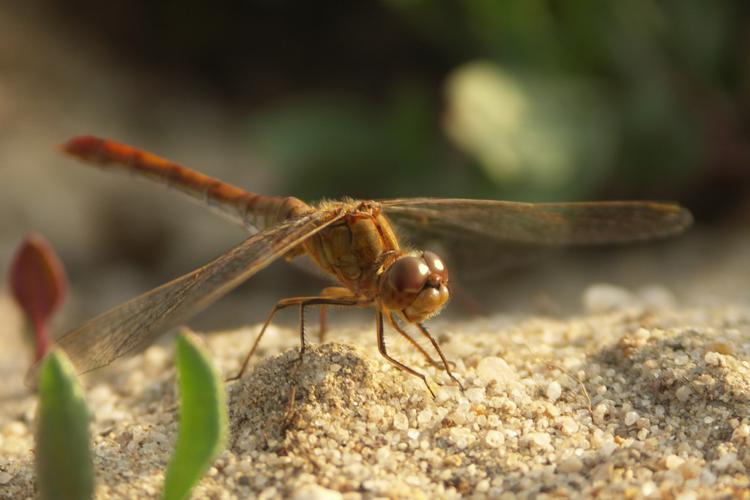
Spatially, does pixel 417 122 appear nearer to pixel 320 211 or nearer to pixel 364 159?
pixel 364 159

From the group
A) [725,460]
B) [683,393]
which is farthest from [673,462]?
[683,393]

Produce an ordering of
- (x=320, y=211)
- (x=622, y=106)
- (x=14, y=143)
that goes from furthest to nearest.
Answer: (x=14, y=143) → (x=622, y=106) → (x=320, y=211)

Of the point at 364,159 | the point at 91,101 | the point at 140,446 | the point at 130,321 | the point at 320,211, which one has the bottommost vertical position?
the point at 140,446

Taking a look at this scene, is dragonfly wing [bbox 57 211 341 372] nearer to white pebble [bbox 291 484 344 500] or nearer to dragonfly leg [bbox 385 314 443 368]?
dragonfly leg [bbox 385 314 443 368]

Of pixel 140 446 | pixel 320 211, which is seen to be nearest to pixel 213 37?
pixel 320 211

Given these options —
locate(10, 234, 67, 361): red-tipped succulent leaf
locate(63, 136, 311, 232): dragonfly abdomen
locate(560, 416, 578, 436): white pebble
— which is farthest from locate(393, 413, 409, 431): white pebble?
locate(10, 234, 67, 361): red-tipped succulent leaf
